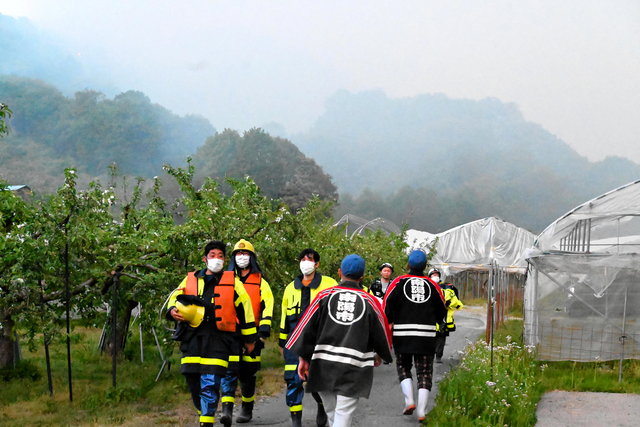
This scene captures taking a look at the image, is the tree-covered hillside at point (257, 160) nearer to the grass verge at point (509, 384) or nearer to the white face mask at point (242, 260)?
the grass verge at point (509, 384)

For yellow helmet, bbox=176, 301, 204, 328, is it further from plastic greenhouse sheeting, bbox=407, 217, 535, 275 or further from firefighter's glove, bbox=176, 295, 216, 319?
A: plastic greenhouse sheeting, bbox=407, 217, 535, 275

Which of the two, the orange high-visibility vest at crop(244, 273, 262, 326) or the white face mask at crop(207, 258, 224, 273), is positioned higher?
the white face mask at crop(207, 258, 224, 273)

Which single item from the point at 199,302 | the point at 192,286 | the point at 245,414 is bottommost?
the point at 245,414

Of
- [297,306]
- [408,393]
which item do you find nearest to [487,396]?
[408,393]

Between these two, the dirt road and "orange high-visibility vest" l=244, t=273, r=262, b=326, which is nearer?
"orange high-visibility vest" l=244, t=273, r=262, b=326

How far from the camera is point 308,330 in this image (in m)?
4.58

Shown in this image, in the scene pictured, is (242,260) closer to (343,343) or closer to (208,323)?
(208,323)

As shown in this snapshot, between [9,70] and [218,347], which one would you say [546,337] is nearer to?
[218,347]

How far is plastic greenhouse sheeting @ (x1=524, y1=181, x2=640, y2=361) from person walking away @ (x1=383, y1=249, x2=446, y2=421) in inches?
166

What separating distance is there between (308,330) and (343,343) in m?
0.31

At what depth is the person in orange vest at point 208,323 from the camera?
504 centimetres

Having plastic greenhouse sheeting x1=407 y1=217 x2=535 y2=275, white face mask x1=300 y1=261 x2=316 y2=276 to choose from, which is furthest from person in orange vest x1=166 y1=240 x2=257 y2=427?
plastic greenhouse sheeting x1=407 y1=217 x2=535 y2=275

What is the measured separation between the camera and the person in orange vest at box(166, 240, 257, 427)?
504 cm

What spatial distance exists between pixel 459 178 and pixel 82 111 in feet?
235
